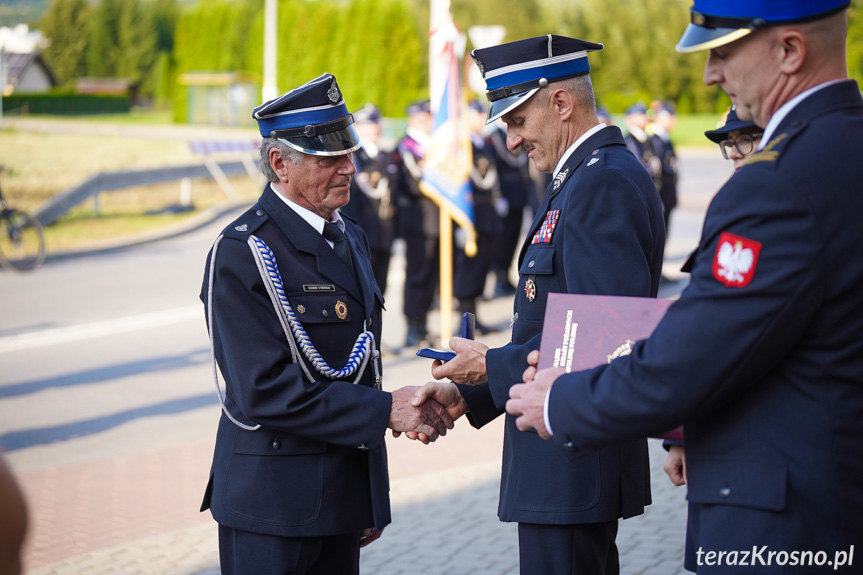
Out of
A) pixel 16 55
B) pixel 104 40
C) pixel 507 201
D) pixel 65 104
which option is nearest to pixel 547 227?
pixel 507 201

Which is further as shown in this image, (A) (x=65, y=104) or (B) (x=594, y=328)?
(A) (x=65, y=104)

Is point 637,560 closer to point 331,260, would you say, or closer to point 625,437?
point 331,260

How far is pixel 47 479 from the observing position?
6.12 meters

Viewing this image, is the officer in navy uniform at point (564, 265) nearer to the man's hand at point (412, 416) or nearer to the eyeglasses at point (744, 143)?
the man's hand at point (412, 416)

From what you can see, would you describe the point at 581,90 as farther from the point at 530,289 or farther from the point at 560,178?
the point at 530,289

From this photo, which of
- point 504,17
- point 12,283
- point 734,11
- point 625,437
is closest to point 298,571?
point 625,437

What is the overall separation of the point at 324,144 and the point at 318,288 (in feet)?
1.54

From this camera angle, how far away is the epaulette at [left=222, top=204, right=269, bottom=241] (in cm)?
294

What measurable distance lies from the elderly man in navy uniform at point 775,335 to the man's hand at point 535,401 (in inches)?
6.7

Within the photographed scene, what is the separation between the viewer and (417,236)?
408 inches

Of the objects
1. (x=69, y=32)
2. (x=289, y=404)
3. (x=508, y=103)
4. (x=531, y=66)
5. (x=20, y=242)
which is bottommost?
(x=20, y=242)

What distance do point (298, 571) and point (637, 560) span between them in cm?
234

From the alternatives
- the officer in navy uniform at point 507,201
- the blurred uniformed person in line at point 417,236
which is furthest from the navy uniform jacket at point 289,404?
the officer in navy uniform at point 507,201

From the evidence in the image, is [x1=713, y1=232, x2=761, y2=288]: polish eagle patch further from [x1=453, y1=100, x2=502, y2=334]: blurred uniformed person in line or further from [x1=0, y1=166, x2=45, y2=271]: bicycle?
[x1=0, y1=166, x2=45, y2=271]: bicycle
